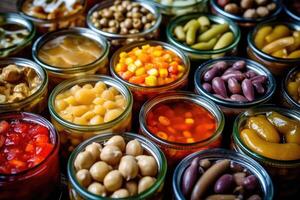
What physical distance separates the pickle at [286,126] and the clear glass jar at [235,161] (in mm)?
199

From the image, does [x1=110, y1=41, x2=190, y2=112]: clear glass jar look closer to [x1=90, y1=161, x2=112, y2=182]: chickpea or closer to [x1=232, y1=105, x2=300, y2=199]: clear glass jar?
[x1=232, y1=105, x2=300, y2=199]: clear glass jar

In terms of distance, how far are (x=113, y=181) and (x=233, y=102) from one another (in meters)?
0.58

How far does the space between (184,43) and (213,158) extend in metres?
0.71

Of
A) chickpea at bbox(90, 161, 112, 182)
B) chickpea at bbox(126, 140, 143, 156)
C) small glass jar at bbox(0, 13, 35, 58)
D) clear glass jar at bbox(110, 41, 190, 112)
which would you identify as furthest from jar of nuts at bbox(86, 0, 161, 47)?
chickpea at bbox(90, 161, 112, 182)

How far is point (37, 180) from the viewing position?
4.74ft

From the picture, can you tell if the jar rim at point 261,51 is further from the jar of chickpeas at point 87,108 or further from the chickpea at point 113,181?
the chickpea at point 113,181

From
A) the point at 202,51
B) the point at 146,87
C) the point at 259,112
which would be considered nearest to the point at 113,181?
the point at 146,87

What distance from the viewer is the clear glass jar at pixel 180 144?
1.52 m

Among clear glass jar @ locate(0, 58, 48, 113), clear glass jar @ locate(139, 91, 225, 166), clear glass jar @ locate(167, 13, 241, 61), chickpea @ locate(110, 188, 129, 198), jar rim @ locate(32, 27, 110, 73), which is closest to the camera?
chickpea @ locate(110, 188, 129, 198)

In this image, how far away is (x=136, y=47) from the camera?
1997mm

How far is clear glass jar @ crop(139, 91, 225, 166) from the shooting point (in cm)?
152

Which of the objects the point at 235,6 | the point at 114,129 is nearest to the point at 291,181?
the point at 114,129

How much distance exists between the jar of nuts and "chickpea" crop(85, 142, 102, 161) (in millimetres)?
703

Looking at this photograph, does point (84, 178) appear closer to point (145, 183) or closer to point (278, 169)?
point (145, 183)
